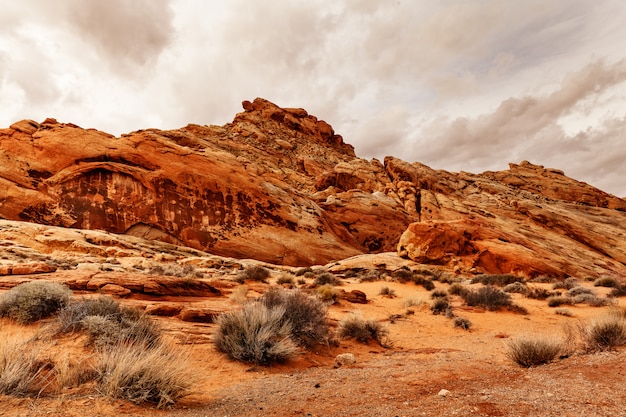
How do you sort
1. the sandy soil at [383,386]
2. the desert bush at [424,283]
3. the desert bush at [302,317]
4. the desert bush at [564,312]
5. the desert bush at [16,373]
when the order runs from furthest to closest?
the desert bush at [424,283]
the desert bush at [564,312]
the desert bush at [302,317]
the sandy soil at [383,386]
the desert bush at [16,373]

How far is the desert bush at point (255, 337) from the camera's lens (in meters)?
5.97

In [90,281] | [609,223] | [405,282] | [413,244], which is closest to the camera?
[90,281]

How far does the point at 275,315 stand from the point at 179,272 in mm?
11214

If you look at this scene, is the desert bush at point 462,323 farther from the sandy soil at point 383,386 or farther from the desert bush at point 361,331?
the desert bush at point 361,331

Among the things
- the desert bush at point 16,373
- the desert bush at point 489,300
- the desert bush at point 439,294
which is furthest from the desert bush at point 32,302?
the desert bush at point 439,294

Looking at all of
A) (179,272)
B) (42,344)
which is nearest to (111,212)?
(179,272)

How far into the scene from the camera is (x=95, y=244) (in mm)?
22859

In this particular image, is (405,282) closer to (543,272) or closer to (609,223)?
(543,272)

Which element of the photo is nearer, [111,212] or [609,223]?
[111,212]

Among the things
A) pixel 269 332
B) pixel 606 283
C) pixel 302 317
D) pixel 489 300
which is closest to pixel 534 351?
pixel 302 317

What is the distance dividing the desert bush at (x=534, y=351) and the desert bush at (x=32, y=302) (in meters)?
8.66

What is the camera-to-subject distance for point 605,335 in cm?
629

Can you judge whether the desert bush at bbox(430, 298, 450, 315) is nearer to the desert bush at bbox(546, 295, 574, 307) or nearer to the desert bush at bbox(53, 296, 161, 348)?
the desert bush at bbox(546, 295, 574, 307)

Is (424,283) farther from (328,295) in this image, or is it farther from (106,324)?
(106,324)
